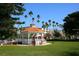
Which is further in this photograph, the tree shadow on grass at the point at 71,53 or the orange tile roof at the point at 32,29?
the orange tile roof at the point at 32,29

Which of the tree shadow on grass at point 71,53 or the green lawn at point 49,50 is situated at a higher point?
the green lawn at point 49,50

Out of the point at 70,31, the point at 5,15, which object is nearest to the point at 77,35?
the point at 70,31

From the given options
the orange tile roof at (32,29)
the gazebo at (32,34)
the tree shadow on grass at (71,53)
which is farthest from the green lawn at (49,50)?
the orange tile roof at (32,29)

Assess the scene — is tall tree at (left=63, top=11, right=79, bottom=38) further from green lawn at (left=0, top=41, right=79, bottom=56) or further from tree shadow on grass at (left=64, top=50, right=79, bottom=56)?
tree shadow on grass at (left=64, top=50, right=79, bottom=56)

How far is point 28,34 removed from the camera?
8.88 meters

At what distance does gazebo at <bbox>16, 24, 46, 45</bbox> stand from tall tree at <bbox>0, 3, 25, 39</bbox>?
0.22m

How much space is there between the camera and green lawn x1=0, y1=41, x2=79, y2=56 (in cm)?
873

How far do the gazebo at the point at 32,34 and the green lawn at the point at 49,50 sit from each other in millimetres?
142

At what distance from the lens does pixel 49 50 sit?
8773mm

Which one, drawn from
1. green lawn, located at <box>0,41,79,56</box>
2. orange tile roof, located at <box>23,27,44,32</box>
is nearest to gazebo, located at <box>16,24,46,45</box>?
orange tile roof, located at <box>23,27,44,32</box>

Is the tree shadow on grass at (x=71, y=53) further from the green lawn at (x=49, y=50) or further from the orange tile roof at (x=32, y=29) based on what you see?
the orange tile roof at (x=32, y=29)

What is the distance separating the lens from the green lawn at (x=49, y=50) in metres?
8.73

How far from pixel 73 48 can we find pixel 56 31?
45cm

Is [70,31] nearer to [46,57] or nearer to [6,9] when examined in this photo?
[46,57]
